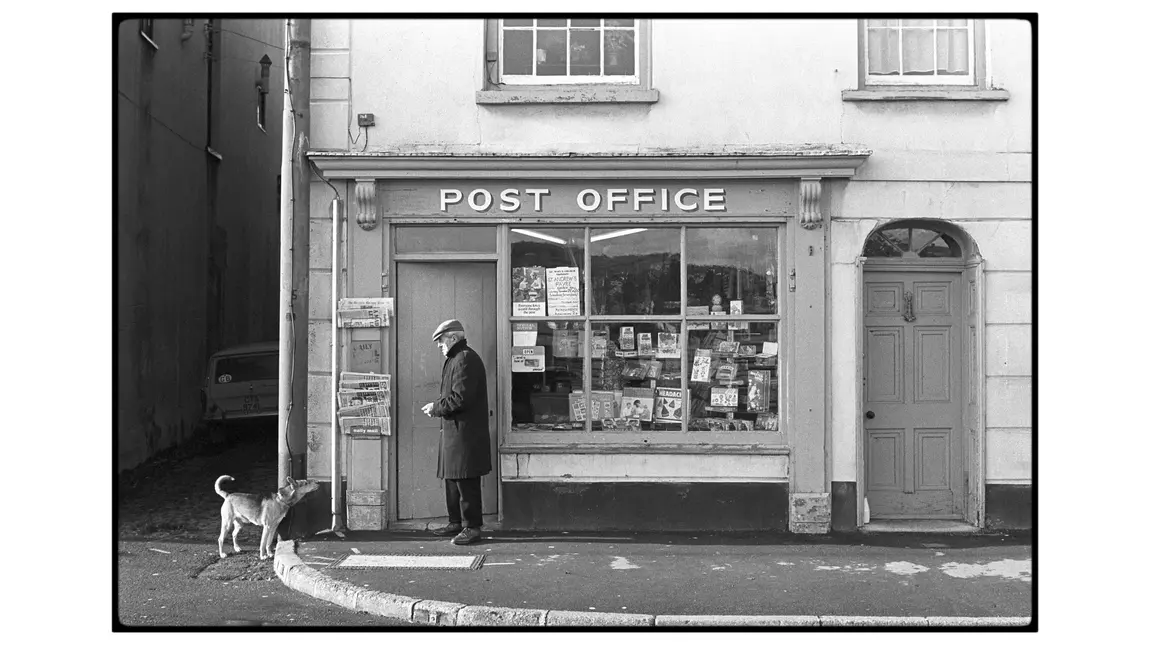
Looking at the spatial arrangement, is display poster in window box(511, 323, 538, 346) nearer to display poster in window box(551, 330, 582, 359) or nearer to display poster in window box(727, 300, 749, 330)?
display poster in window box(551, 330, 582, 359)

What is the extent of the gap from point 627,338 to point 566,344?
519mm

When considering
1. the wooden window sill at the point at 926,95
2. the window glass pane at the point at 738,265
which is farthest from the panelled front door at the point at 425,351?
the wooden window sill at the point at 926,95

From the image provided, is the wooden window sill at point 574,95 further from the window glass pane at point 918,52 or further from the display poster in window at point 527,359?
the window glass pane at point 918,52

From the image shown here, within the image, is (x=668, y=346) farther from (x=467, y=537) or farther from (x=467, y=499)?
(x=467, y=537)

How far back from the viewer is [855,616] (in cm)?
604

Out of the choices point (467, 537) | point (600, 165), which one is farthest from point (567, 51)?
point (467, 537)

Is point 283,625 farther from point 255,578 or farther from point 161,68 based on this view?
point 161,68

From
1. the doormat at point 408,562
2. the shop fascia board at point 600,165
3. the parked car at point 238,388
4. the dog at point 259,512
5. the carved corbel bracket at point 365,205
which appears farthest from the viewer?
the parked car at point 238,388

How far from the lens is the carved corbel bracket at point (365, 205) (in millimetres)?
8211

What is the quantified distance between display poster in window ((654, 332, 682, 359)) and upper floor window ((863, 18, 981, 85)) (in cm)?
268

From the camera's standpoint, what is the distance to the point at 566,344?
850cm

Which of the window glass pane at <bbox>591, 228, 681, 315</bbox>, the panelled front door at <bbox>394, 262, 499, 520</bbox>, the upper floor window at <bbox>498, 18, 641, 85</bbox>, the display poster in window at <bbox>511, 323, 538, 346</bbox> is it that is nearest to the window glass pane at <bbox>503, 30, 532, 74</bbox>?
the upper floor window at <bbox>498, 18, 641, 85</bbox>

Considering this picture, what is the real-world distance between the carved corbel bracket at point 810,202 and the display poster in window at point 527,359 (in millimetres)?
2438

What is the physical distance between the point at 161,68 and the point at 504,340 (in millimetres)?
8058
